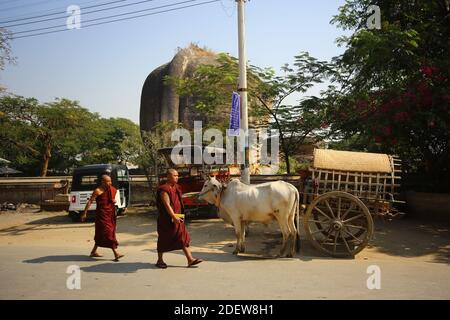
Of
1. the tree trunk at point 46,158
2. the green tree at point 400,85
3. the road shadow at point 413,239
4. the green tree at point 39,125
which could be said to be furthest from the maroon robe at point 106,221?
the tree trunk at point 46,158

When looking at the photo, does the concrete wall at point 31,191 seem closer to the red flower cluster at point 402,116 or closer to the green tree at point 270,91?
the green tree at point 270,91

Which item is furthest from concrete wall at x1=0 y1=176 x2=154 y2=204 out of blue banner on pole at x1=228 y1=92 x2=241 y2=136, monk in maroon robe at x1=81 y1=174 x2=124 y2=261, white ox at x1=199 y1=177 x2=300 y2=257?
white ox at x1=199 y1=177 x2=300 y2=257

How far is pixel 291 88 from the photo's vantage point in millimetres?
13922

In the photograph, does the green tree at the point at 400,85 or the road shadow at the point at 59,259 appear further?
the green tree at the point at 400,85

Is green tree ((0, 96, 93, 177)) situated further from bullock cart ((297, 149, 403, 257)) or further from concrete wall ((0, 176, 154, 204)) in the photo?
bullock cart ((297, 149, 403, 257))

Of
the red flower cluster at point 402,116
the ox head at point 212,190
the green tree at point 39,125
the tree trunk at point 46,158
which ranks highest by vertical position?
the green tree at point 39,125

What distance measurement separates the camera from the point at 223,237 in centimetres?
965

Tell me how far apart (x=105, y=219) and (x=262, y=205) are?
10.3 ft

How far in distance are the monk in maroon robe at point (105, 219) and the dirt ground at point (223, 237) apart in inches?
50.4

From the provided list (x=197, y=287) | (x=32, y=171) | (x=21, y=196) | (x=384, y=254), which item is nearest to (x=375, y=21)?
(x=384, y=254)

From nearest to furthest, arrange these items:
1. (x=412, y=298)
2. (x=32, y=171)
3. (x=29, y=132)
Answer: (x=412, y=298)
(x=29, y=132)
(x=32, y=171)

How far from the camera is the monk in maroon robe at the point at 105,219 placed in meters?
7.27
